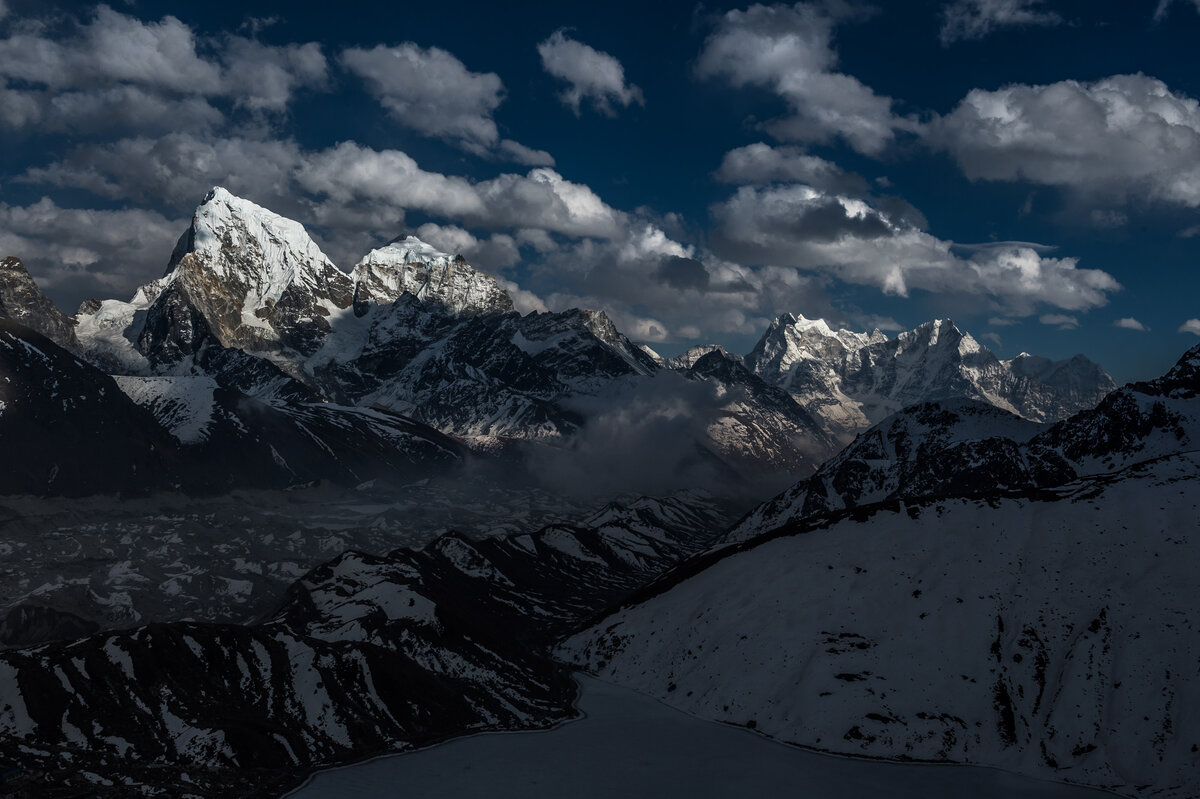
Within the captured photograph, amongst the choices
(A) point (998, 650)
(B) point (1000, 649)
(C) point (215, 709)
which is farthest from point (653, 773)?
(C) point (215, 709)

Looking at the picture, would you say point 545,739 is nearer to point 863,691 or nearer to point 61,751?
point 863,691

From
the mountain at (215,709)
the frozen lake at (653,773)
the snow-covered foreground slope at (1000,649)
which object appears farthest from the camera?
the snow-covered foreground slope at (1000,649)

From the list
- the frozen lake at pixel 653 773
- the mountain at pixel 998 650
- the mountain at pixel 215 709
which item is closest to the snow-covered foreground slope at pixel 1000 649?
the mountain at pixel 998 650

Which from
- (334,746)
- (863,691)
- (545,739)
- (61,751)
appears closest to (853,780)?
(863,691)

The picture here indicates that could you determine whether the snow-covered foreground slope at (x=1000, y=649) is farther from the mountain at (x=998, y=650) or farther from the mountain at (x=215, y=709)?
the mountain at (x=215, y=709)

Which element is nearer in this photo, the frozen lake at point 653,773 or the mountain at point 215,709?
the frozen lake at point 653,773
